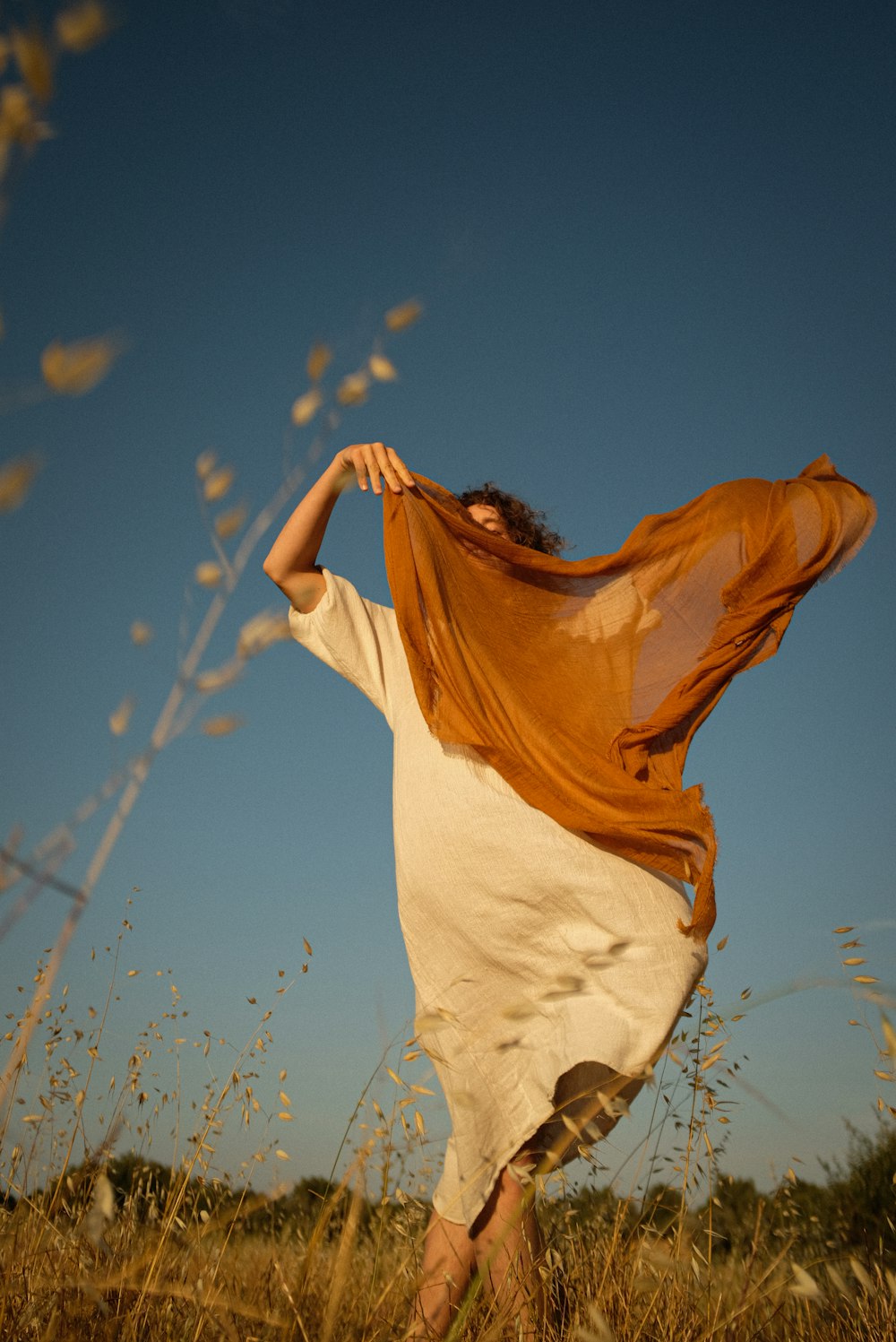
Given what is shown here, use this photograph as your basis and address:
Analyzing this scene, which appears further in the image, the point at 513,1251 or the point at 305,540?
the point at 305,540

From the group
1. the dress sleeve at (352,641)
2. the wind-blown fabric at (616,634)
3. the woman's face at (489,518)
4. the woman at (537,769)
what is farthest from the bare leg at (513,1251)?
the woman's face at (489,518)

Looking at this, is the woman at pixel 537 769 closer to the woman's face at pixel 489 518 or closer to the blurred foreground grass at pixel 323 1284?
the blurred foreground grass at pixel 323 1284

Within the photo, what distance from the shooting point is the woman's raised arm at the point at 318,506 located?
7.78ft

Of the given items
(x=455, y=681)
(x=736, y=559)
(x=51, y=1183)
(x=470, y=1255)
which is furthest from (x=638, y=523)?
(x=51, y=1183)

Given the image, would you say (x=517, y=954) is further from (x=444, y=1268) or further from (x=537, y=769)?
(x=444, y=1268)

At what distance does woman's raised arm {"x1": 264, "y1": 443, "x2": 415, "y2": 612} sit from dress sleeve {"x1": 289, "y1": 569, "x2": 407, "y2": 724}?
7cm

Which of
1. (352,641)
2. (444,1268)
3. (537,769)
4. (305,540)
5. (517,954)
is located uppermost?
(305,540)

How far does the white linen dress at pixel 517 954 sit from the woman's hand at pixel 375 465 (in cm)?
67

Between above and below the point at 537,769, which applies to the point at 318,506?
above

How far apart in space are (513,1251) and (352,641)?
1.46 meters

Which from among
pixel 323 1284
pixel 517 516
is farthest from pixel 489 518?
pixel 323 1284

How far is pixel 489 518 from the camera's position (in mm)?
2900

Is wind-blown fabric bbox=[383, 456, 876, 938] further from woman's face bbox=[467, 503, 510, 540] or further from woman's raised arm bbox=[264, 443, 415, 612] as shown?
woman's face bbox=[467, 503, 510, 540]

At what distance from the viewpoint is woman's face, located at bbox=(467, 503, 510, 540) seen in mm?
2895
